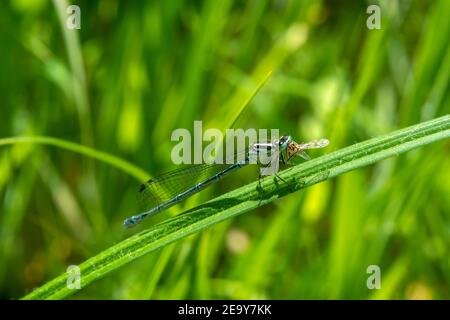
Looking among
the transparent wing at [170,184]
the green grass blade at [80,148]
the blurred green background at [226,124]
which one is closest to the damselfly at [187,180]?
the transparent wing at [170,184]

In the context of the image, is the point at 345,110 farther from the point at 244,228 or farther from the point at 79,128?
the point at 79,128

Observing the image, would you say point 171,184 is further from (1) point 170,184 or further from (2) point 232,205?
(2) point 232,205

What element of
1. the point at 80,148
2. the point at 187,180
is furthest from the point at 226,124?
the point at 80,148

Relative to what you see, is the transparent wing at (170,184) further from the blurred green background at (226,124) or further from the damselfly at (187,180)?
the blurred green background at (226,124)

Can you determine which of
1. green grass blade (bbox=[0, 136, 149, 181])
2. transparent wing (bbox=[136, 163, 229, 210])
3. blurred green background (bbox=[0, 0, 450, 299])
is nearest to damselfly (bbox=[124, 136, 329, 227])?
transparent wing (bbox=[136, 163, 229, 210])

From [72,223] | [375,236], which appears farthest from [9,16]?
[375,236]

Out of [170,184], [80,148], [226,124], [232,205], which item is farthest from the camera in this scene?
[226,124]
